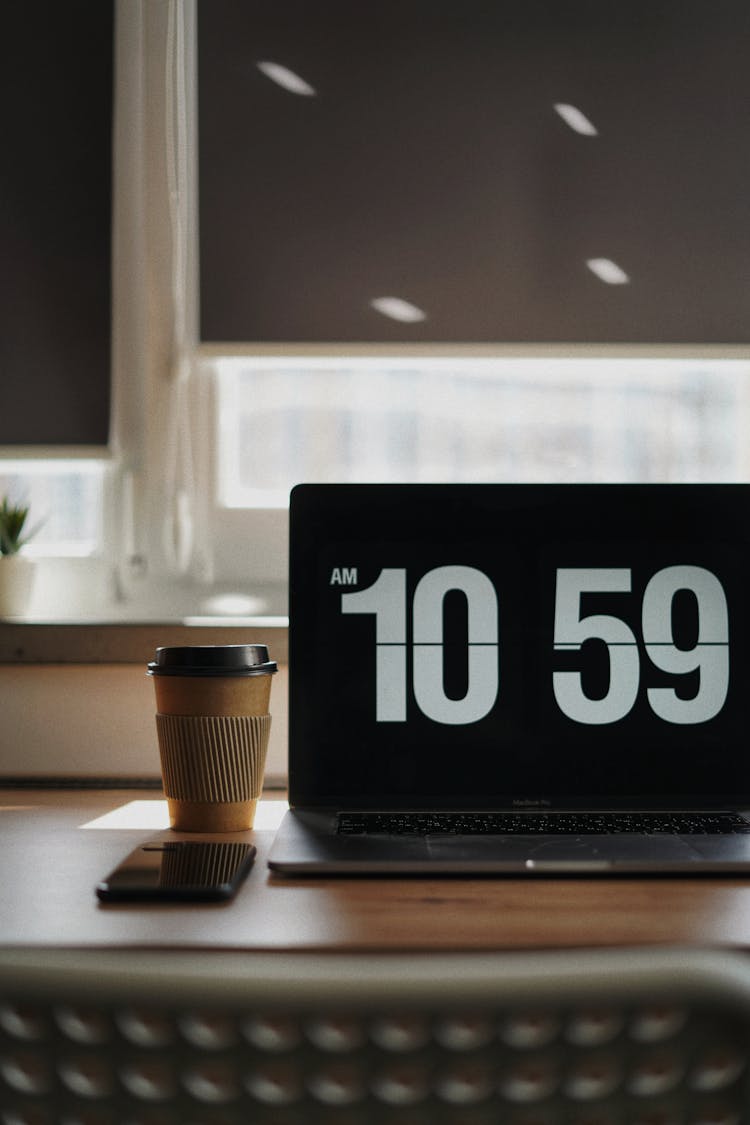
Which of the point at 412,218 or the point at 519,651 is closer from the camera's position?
the point at 519,651

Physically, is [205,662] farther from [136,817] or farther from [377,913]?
[377,913]

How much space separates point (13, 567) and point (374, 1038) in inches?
44.5

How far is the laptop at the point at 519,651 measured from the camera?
1081 mm

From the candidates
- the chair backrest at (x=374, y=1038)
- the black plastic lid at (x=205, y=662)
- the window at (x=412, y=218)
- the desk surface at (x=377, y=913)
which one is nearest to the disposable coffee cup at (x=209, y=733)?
the black plastic lid at (x=205, y=662)

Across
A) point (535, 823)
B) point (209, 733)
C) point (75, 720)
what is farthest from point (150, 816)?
point (535, 823)

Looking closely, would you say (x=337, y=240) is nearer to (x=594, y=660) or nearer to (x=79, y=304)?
(x=79, y=304)

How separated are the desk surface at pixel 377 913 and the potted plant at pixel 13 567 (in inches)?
21.7

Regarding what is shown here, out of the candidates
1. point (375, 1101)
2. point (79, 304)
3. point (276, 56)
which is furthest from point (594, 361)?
point (375, 1101)

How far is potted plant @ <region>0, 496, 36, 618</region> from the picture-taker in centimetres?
140

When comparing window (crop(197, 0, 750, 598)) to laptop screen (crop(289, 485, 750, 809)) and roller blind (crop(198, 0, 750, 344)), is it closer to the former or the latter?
roller blind (crop(198, 0, 750, 344))

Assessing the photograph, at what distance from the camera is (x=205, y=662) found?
1012 mm

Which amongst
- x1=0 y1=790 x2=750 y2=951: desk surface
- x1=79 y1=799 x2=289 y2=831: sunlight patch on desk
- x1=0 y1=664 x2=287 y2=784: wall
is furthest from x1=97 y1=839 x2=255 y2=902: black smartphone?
x1=0 y1=664 x2=287 y2=784: wall

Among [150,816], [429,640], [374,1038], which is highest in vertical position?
[429,640]

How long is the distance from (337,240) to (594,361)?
43 centimetres
